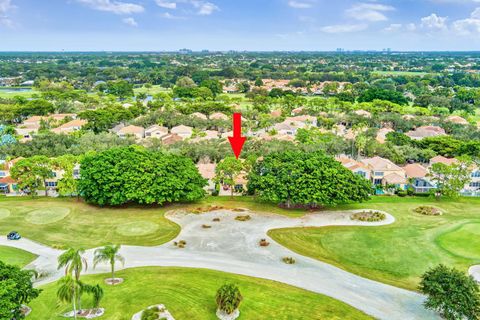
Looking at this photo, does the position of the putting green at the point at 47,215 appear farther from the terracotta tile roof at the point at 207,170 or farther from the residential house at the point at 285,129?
the residential house at the point at 285,129

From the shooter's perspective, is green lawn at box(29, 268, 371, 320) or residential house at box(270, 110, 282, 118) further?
residential house at box(270, 110, 282, 118)

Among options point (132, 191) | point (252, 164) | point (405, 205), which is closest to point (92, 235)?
point (132, 191)

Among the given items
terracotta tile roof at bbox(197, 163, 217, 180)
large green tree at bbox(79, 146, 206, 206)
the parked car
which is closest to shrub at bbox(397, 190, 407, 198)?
terracotta tile roof at bbox(197, 163, 217, 180)

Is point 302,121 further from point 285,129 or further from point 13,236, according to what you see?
point 13,236

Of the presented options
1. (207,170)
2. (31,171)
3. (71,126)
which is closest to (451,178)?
(207,170)

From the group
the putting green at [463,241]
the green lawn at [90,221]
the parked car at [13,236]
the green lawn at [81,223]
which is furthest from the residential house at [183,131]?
the putting green at [463,241]

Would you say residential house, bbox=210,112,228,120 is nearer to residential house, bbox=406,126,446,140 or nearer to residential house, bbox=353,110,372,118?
residential house, bbox=353,110,372,118
